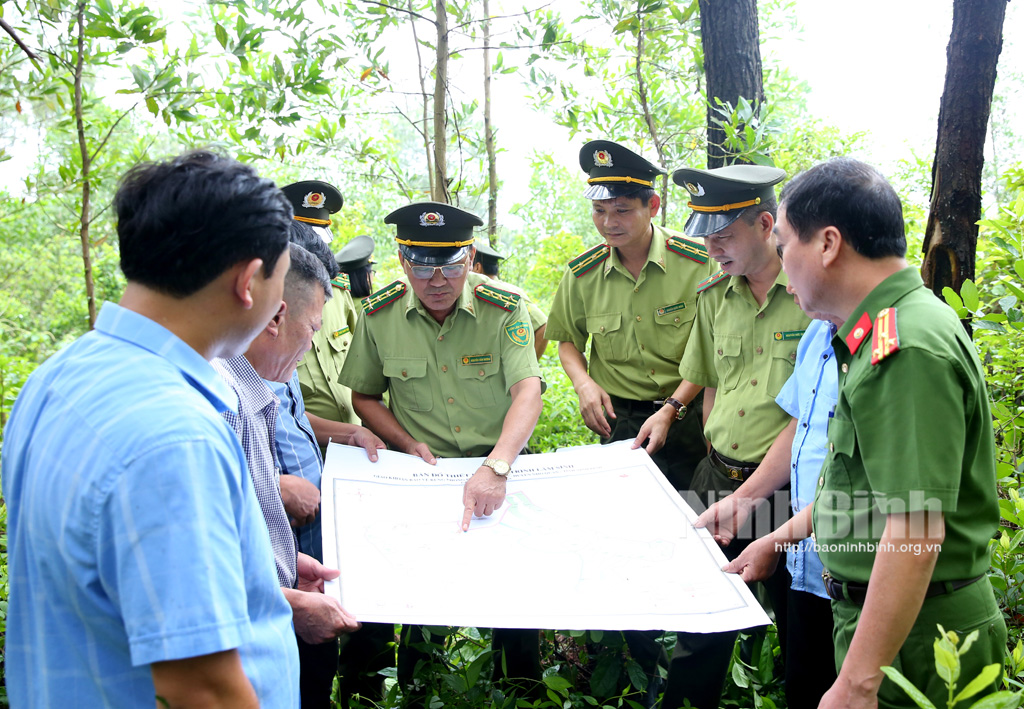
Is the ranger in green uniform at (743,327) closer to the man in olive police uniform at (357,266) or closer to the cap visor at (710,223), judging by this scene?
the cap visor at (710,223)

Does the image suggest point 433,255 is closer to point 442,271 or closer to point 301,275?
point 442,271

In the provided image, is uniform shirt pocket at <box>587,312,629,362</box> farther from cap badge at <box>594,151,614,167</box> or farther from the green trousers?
the green trousers

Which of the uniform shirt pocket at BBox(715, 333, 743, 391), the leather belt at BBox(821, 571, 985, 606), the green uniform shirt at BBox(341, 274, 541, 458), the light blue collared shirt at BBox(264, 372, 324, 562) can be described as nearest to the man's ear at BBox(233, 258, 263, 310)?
the light blue collared shirt at BBox(264, 372, 324, 562)

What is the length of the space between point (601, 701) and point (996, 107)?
68.5 feet

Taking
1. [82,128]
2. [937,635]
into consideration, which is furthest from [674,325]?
[82,128]

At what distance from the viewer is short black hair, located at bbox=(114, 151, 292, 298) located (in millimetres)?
1031

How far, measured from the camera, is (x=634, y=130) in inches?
198

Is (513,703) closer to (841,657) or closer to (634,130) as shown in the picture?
(841,657)

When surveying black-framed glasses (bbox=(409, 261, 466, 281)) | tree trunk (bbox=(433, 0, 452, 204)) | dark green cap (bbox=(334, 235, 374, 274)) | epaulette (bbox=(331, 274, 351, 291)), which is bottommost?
epaulette (bbox=(331, 274, 351, 291))

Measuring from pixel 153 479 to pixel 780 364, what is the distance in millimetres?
2044

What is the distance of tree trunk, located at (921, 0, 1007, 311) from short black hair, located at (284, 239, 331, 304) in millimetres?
2354

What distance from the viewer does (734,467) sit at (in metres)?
2.47

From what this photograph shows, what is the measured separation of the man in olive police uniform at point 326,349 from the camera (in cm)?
307

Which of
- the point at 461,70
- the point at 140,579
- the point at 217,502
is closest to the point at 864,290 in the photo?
the point at 217,502
